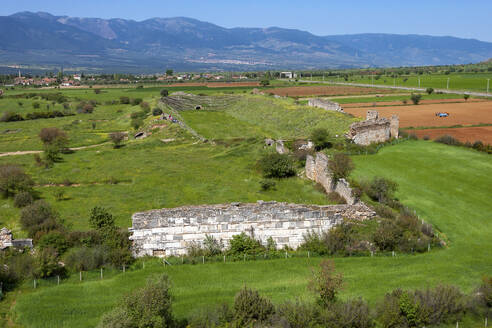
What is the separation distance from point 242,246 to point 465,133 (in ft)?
148

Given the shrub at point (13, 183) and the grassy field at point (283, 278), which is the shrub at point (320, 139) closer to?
the grassy field at point (283, 278)

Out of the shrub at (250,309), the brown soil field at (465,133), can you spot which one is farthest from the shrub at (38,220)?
the brown soil field at (465,133)

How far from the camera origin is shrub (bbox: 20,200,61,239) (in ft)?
68.4

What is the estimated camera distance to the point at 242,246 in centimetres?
1850

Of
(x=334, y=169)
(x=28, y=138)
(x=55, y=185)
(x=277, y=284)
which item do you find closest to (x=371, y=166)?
(x=334, y=169)

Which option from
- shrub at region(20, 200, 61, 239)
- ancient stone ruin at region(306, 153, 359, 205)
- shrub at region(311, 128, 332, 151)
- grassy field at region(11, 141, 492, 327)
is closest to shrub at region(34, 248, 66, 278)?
grassy field at region(11, 141, 492, 327)

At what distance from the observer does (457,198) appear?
87.1 feet

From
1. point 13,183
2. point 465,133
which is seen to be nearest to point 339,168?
point 13,183

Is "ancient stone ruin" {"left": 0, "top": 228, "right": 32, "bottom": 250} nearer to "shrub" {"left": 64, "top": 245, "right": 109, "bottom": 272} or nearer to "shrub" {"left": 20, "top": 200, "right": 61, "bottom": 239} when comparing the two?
"shrub" {"left": 20, "top": 200, "right": 61, "bottom": 239}

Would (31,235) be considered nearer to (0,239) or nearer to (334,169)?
(0,239)

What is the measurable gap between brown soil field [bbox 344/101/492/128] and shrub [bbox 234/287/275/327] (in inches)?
2070

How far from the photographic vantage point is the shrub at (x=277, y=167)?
32750mm

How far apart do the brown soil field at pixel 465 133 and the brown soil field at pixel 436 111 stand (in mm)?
4543

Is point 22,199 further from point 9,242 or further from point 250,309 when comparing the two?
point 250,309
